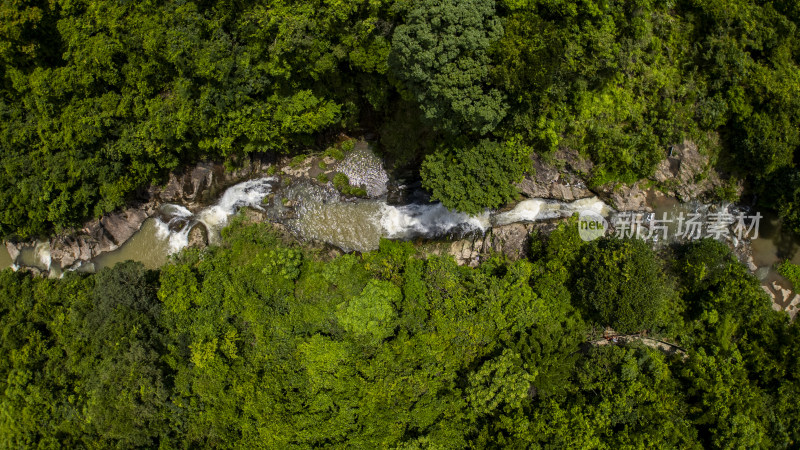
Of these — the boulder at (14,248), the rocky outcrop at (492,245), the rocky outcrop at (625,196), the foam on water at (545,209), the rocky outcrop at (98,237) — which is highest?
the rocky outcrop at (625,196)

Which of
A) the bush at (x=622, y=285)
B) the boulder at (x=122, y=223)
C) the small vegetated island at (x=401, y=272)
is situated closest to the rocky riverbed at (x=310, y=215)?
the boulder at (x=122, y=223)

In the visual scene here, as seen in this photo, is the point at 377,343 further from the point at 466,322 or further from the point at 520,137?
the point at 520,137

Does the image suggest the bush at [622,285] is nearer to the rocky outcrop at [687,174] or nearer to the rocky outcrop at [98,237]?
the rocky outcrop at [687,174]

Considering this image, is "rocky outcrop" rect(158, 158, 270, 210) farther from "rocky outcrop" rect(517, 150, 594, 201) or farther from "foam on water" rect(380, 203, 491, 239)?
"rocky outcrop" rect(517, 150, 594, 201)

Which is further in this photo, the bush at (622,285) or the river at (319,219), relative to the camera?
the river at (319,219)

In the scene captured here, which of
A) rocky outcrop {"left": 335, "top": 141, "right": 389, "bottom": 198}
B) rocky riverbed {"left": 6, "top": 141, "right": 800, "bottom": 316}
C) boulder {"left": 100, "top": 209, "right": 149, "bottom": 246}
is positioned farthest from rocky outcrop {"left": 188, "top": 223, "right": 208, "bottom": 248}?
rocky outcrop {"left": 335, "top": 141, "right": 389, "bottom": 198}

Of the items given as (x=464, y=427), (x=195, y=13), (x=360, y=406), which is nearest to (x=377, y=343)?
(x=360, y=406)
